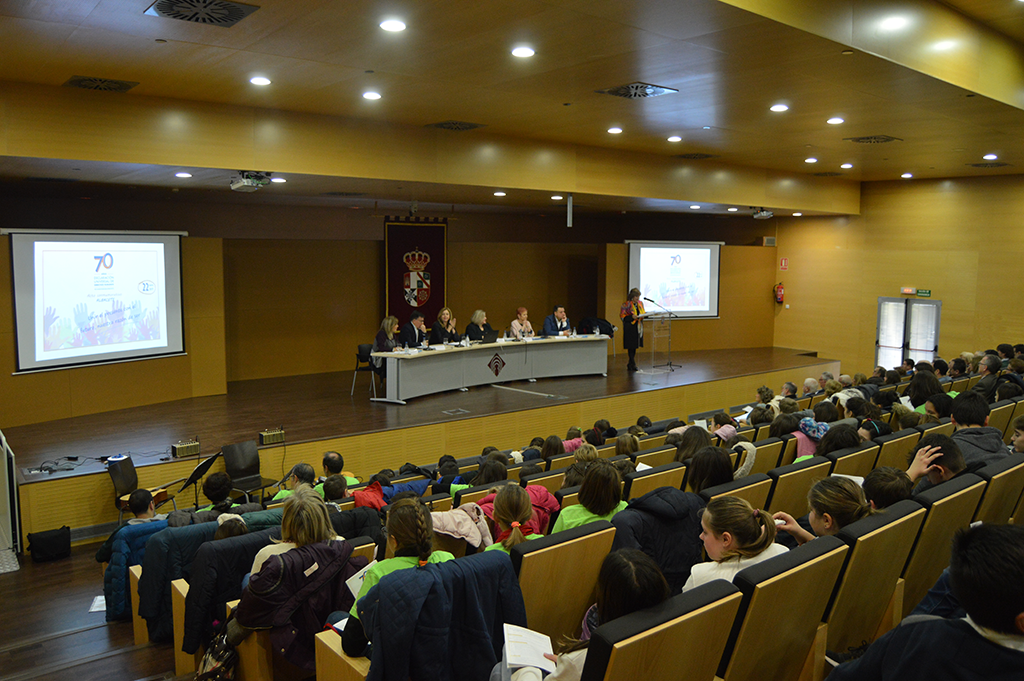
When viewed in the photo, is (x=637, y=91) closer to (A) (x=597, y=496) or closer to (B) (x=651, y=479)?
(B) (x=651, y=479)

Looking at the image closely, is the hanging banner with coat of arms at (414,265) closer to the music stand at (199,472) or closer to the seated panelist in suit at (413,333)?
the seated panelist in suit at (413,333)

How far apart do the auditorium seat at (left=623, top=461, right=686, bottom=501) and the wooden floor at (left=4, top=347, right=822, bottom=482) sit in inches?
180

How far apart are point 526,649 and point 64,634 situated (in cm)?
397

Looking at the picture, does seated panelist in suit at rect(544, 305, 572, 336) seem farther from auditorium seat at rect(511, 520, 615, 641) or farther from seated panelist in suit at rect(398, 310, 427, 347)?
auditorium seat at rect(511, 520, 615, 641)

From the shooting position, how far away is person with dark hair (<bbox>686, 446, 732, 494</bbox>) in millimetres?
3861

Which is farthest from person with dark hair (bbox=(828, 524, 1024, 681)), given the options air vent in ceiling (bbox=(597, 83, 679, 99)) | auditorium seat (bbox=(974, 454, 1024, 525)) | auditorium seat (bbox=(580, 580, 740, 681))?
air vent in ceiling (bbox=(597, 83, 679, 99))

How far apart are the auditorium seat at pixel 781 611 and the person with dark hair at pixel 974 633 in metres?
0.59

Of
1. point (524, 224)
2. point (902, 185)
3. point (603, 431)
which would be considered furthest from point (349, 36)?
point (902, 185)

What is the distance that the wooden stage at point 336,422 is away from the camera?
698cm

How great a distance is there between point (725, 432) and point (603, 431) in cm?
144

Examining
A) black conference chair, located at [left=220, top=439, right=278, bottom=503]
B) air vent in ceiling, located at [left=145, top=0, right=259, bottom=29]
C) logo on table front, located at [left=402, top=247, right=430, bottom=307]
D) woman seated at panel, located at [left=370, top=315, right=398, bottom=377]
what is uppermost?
air vent in ceiling, located at [left=145, top=0, right=259, bottom=29]

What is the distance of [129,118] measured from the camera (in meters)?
6.72

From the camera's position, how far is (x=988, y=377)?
24.5 feet

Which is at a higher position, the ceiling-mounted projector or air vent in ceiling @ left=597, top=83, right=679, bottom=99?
air vent in ceiling @ left=597, top=83, right=679, bottom=99
